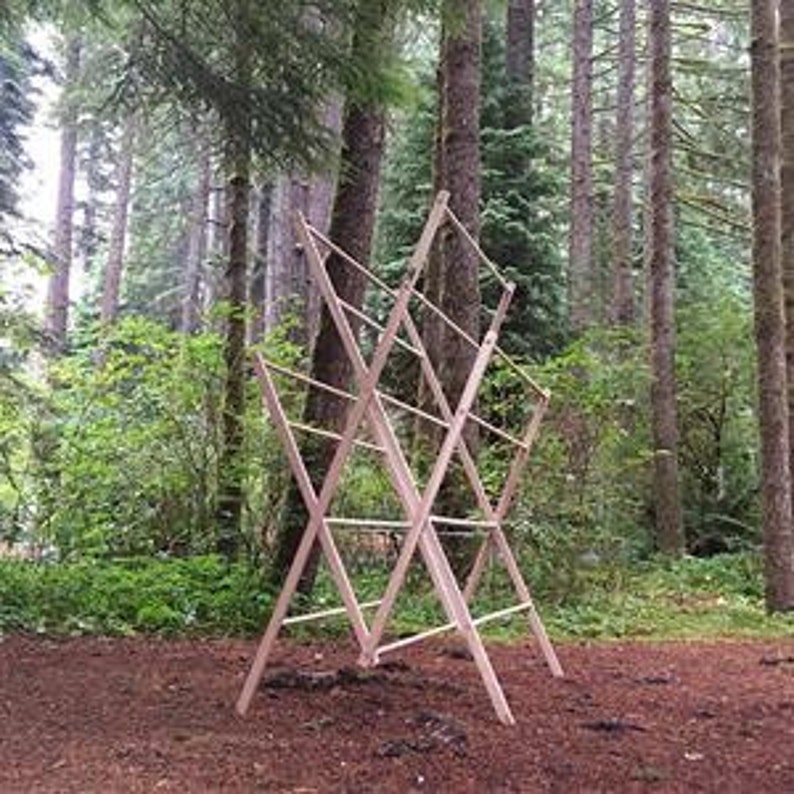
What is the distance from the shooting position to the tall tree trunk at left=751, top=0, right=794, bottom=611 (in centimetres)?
864

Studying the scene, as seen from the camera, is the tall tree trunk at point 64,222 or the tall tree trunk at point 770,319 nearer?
the tall tree trunk at point 770,319

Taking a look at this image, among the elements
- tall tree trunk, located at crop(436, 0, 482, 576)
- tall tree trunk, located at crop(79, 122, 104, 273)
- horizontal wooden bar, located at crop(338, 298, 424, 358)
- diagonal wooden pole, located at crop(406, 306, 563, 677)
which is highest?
tall tree trunk, located at crop(79, 122, 104, 273)

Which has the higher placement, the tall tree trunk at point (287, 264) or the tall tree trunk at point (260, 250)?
the tall tree trunk at point (260, 250)

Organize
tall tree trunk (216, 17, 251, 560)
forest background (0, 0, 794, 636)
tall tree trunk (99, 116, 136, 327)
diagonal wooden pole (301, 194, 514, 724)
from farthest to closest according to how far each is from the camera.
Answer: tall tree trunk (99, 116, 136, 327) → tall tree trunk (216, 17, 251, 560) → forest background (0, 0, 794, 636) → diagonal wooden pole (301, 194, 514, 724)

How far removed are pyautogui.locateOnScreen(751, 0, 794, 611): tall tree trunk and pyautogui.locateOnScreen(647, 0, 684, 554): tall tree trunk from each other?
384 centimetres

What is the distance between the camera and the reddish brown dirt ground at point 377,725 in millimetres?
3633

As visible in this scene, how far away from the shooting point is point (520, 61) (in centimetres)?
1616

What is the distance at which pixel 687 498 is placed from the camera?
14.1m

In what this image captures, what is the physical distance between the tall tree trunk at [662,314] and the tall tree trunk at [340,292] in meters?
6.37

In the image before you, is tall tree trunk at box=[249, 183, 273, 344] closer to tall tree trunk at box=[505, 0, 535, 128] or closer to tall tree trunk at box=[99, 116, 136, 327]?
tall tree trunk at box=[99, 116, 136, 327]

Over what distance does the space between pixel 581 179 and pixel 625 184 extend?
96cm

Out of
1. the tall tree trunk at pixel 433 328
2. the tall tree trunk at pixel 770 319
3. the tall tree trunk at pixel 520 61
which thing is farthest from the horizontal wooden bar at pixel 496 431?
the tall tree trunk at pixel 520 61

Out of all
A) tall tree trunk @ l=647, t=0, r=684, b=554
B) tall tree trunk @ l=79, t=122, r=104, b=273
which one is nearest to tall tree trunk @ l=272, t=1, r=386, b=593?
tall tree trunk @ l=647, t=0, r=684, b=554

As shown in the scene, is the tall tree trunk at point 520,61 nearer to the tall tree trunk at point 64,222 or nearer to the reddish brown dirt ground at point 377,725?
the tall tree trunk at point 64,222
